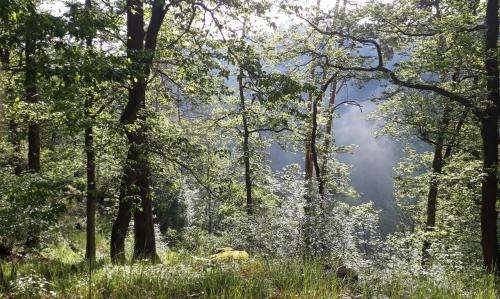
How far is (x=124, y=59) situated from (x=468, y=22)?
9197mm

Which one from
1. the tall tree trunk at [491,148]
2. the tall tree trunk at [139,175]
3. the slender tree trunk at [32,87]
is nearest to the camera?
the slender tree trunk at [32,87]

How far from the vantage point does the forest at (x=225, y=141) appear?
4.88 metres

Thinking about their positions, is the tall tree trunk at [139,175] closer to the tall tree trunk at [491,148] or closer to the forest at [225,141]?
the forest at [225,141]

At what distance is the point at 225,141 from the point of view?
71.8 ft

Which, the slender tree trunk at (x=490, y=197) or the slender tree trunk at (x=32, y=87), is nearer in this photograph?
the slender tree trunk at (x=32, y=87)

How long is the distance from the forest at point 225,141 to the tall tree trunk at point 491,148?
36mm

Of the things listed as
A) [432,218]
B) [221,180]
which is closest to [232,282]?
[221,180]

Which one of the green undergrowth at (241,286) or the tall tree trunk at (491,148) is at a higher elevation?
the tall tree trunk at (491,148)

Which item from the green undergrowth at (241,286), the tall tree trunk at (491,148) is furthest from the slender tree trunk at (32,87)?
the tall tree trunk at (491,148)

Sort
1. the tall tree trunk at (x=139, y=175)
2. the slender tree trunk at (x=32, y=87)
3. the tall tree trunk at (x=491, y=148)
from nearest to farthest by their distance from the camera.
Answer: the slender tree trunk at (x=32, y=87), the tall tree trunk at (x=139, y=175), the tall tree trunk at (x=491, y=148)

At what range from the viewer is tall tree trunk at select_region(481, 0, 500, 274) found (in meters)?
10.1

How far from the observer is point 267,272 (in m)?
5.48

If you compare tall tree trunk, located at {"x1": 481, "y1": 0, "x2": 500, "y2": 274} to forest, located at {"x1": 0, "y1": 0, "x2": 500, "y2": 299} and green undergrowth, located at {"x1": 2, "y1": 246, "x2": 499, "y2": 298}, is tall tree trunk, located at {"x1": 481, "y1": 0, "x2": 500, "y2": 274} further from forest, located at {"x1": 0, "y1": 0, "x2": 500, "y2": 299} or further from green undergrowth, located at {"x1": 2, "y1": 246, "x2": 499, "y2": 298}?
green undergrowth, located at {"x1": 2, "y1": 246, "x2": 499, "y2": 298}

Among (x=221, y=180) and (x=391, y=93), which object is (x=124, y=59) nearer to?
(x=221, y=180)
